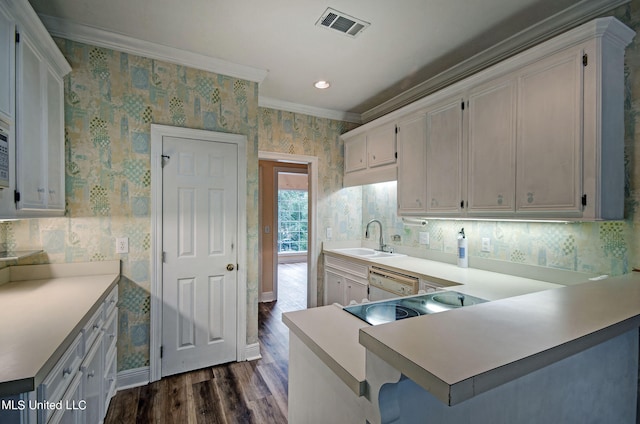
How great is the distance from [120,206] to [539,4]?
3214mm

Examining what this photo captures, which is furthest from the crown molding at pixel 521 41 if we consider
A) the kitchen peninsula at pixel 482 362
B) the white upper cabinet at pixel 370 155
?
the kitchen peninsula at pixel 482 362

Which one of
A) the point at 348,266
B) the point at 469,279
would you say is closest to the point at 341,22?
the point at 469,279

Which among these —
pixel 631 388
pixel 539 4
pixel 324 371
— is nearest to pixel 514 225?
pixel 631 388

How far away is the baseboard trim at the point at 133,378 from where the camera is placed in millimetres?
2379

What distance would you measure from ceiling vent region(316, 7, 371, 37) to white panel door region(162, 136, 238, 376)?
4.24 feet

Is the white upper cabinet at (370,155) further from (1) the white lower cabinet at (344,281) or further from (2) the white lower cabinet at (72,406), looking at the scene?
(2) the white lower cabinet at (72,406)

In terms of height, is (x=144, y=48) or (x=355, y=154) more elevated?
(x=144, y=48)

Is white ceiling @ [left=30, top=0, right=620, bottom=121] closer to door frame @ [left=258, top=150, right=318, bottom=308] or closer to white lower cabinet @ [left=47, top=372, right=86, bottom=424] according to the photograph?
door frame @ [left=258, top=150, right=318, bottom=308]

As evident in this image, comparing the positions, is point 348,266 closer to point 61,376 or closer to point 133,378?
point 133,378

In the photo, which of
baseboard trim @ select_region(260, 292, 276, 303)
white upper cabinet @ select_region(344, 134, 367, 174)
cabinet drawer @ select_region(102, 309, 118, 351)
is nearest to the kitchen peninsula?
cabinet drawer @ select_region(102, 309, 118, 351)

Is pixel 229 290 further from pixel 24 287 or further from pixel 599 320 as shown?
pixel 599 320

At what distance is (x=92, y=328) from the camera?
1.64 meters

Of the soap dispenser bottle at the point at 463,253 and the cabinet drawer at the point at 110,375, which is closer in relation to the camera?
the cabinet drawer at the point at 110,375

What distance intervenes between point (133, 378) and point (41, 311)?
49.7 inches
